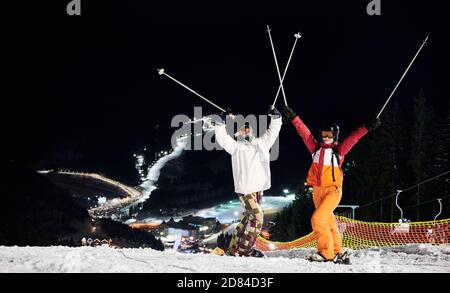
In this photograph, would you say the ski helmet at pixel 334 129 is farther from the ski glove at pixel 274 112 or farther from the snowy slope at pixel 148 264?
the snowy slope at pixel 148 264

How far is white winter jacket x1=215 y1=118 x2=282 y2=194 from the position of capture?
24.0 feet

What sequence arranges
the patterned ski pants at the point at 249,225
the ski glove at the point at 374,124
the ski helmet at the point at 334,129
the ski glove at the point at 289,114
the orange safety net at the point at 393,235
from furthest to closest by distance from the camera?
the orange safety net at the point at 393,235 → the patterned ski pants at the point at 249,225 → the ski glove at the point at 289,114 → the ski helmet at the point at 334,129 → the ski glove at the point at 374,124

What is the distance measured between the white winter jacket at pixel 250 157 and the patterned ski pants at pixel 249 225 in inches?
5.0

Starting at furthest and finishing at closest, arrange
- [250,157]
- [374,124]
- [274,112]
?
[250,157] < [274,112] < [374,124]

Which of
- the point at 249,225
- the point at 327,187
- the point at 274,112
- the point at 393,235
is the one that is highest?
the point at 274,112

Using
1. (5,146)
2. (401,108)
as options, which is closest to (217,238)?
(401,108)

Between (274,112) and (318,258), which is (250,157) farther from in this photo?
(318,258)

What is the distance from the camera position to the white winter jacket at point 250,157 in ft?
24.0

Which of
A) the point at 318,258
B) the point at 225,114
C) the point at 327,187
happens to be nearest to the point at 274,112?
the point at 225,114

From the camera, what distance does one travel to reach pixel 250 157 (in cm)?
740

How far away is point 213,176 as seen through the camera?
567 ft

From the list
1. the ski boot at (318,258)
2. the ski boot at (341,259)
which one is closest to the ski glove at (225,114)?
the ski boot at (318,258)

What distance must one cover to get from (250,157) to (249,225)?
97 centimetres
